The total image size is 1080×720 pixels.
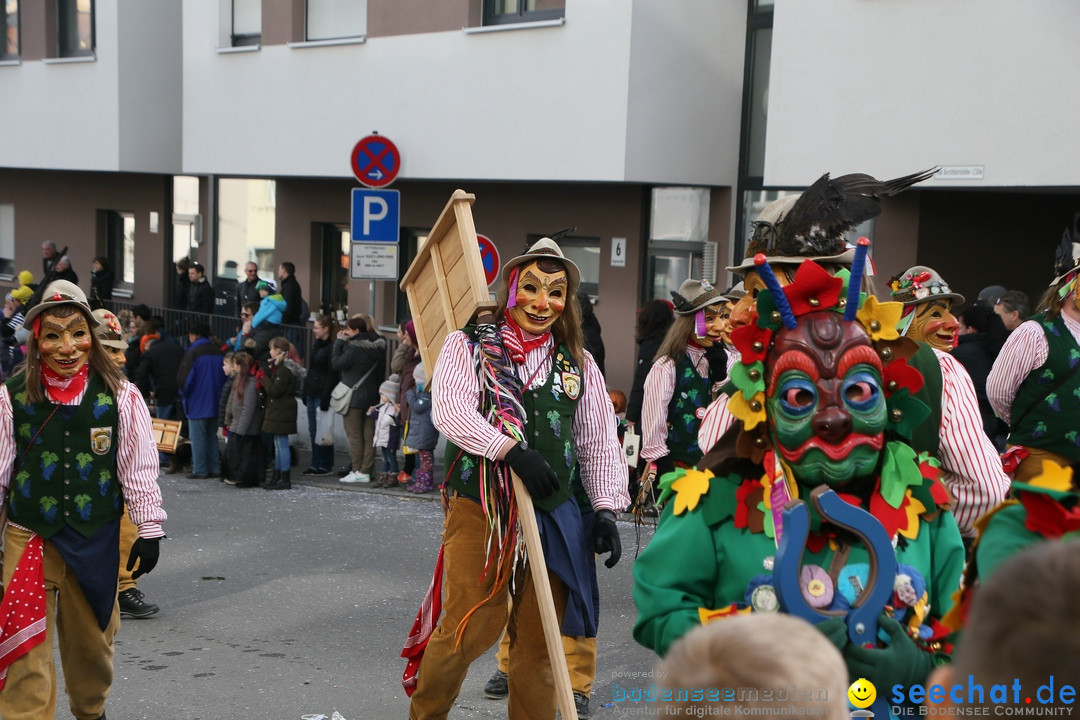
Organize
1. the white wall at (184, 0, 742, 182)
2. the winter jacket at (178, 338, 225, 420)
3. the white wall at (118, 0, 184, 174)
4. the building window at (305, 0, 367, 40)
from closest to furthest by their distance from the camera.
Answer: the white wall at (184, 0, 742, 182) → the winter jacket at (178, 338, 225, 420) → the building window at (305, 0, 367, 40) → the white wall at (118, 0, 184, 174)

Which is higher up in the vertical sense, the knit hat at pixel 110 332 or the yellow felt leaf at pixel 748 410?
the yellow felt leaf at pixel 748 410

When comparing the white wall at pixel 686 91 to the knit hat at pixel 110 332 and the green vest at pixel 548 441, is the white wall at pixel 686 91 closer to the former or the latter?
the knit hat at pixel 110 332

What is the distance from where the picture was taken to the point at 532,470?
4.61m

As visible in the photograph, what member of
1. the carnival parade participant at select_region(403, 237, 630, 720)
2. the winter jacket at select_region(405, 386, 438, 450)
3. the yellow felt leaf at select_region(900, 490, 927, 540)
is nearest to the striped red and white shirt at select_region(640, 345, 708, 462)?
the carnival parade participant at select_region(403, 237, 630, 720)

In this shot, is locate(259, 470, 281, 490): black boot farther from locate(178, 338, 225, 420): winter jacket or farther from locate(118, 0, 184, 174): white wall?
locate(118, 0, 184, 174): white wall

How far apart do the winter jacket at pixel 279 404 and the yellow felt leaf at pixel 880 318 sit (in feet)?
30.1

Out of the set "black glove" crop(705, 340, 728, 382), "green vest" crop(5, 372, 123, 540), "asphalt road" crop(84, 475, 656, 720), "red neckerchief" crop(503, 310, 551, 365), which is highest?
"red neckerchief" crop(503, 310, 551, 365)

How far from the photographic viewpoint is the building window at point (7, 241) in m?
20.9

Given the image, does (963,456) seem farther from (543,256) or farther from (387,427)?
(387,427)

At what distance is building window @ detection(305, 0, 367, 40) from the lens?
47.8 ft

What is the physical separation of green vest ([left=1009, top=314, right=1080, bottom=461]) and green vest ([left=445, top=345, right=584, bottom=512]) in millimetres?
2473

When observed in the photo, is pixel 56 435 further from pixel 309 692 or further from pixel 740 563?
pixel 740 563

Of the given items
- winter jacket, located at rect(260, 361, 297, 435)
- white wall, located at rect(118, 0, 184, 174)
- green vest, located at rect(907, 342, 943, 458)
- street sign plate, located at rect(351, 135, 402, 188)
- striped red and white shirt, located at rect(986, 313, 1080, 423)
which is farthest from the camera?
white wall, located at rect(118, 0, 184, 174)

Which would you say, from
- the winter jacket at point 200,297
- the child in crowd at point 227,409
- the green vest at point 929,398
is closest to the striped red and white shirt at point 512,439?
the green vest at point 929,398
